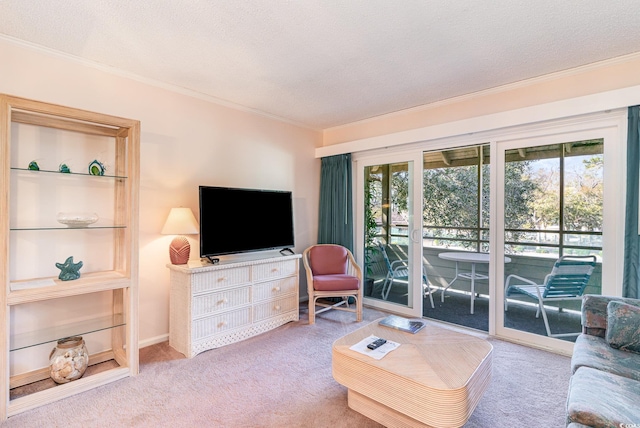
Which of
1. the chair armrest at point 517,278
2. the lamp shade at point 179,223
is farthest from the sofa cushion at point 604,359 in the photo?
the lamp shade at point 179,223

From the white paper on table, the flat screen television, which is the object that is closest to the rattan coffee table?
the white paper on table

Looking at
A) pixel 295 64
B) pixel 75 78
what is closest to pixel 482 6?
pixel 295 64

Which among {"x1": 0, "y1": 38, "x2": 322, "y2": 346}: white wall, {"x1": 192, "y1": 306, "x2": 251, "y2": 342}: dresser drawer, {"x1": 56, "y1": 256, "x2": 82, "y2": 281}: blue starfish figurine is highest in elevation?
{"x1": 0, "y1": 38, "x2": 322, "y2": 346}: white wall

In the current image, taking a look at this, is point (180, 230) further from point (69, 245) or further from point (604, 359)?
point (604, 359)

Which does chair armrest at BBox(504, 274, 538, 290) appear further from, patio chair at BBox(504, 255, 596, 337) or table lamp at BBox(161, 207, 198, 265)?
table lamp at BBox(161, 207, 198, 265)

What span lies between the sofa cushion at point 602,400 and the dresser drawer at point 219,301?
104 inches

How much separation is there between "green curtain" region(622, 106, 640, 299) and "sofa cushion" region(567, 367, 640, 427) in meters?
1.26

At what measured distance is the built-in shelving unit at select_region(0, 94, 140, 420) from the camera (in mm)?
2279

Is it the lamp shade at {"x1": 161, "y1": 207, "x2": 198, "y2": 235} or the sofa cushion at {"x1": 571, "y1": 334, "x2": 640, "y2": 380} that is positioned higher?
the lamp shade at {"x1": 161, "y1": 207, "x2": 198, "y2": 235}

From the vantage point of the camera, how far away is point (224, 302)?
3076 mm

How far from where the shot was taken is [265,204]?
145 inches

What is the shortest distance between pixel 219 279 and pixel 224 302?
9.6 inches

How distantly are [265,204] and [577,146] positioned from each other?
3178 mm

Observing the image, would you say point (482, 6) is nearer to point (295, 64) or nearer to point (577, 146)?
point (295, 64)
